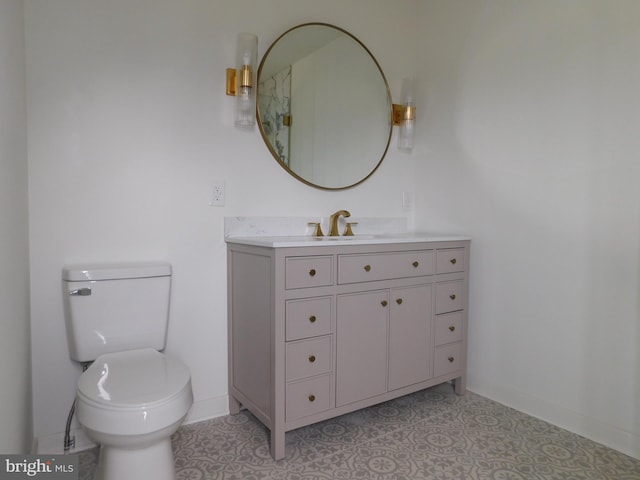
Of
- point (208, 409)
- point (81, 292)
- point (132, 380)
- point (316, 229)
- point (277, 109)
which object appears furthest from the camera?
point (316, 229)

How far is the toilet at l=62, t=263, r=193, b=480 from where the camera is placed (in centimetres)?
127

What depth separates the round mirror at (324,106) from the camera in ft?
7.30

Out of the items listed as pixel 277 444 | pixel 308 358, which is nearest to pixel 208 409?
pixel 277 444

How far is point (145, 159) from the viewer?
1906 mm

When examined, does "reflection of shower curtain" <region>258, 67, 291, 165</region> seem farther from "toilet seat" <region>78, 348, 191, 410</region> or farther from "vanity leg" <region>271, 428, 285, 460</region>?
"vanity leg" <region>271, 428, 285, 460</region>

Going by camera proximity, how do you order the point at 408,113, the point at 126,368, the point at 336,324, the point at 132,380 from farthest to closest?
the point at 408,113, the point at 336,324, the point at 126,368, the point at 132,380

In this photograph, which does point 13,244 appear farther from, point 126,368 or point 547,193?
point 547,193

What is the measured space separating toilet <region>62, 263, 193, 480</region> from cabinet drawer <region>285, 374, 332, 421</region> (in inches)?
18.4

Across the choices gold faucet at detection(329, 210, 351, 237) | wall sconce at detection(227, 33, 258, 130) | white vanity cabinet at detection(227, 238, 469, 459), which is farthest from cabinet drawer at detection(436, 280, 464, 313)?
wall sconce at detection(227, 33, 258, 130)

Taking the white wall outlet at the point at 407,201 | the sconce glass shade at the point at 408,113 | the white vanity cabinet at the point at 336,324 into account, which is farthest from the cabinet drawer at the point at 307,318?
the sconce glass shade at the point at 408,113

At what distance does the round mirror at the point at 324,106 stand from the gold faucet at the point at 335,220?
16cm

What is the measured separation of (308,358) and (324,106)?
4.66 feet

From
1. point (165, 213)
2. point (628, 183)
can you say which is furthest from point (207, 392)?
point (628, 183)

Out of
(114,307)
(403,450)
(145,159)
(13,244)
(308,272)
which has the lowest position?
(403,450)
